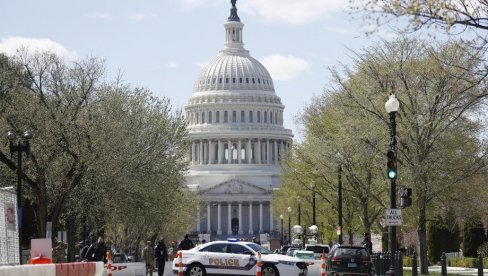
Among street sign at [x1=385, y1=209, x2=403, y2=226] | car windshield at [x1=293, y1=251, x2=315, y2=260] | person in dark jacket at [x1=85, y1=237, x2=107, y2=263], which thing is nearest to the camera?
street sign at [x1=385, y1=209, x2=403, y2=226]

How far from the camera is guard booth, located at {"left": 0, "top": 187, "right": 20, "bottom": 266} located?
2536cm

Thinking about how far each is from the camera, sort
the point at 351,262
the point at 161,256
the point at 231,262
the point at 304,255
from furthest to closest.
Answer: the point at 304,255 → the point at 161,256 → the point at 351,262 → the point at 231,262

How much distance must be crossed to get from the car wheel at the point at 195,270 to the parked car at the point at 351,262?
186 inches

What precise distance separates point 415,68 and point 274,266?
38.5ft

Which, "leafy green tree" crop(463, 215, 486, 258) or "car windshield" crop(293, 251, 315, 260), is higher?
"leafy green tree" crop(463, 215, 486, 258)

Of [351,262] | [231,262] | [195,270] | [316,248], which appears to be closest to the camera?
[231,262]

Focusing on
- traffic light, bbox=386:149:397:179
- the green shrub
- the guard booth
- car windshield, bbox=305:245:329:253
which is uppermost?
traffic light, bbox=386:149:397:179

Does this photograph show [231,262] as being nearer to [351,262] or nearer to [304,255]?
[351,262]

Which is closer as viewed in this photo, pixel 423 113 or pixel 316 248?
pixel 423 113

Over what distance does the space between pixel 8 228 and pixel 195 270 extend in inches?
632

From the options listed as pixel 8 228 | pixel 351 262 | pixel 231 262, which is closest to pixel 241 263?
pixel 231 262

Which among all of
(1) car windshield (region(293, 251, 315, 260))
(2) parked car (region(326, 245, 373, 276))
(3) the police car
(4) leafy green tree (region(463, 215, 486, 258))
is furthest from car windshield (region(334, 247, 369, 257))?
(4) leafy green tree (region(463, 215, 486, 258))

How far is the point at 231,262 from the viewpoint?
41.2 meters

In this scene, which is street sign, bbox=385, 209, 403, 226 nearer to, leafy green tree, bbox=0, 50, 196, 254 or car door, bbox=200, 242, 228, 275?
car door, bbox=200, 242, 228, 275
